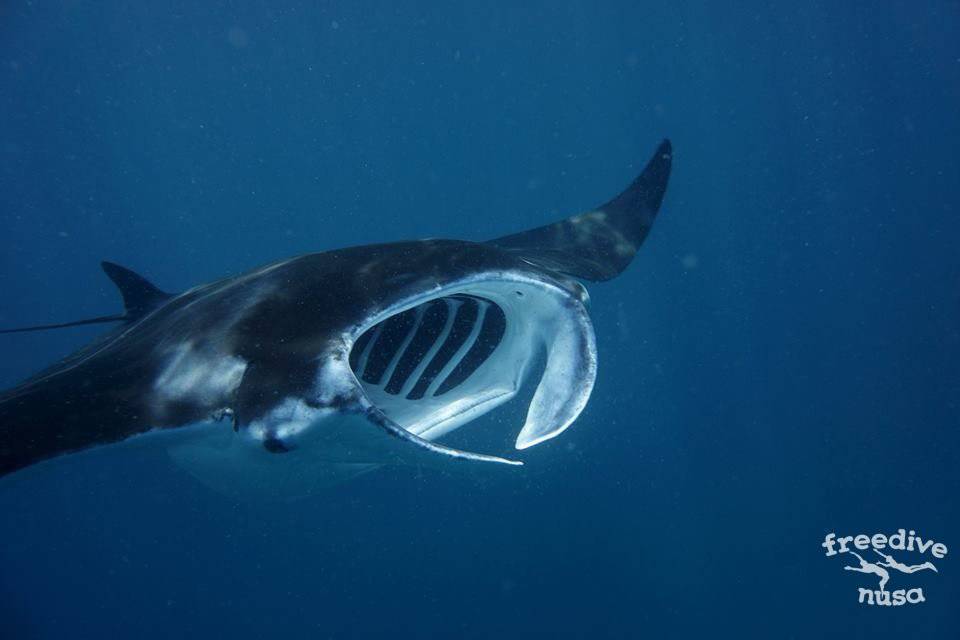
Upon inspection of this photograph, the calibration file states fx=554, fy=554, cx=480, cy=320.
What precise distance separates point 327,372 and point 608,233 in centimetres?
314

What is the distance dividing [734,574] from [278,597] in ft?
24.9

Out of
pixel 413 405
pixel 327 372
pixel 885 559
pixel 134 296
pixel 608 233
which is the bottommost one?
pixel 885 559

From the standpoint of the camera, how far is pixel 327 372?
1492 millimetres

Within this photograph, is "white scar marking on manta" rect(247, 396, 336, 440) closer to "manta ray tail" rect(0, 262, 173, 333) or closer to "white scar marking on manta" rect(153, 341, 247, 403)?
"white scar marking on manta" rect(153, 341, 247, 403)

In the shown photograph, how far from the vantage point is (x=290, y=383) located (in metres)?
1.51

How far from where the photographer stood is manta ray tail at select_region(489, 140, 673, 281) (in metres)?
3.67

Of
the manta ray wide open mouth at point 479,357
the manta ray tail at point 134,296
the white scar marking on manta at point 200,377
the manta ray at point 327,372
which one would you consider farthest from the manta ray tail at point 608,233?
the manta ray tail at point 134,296

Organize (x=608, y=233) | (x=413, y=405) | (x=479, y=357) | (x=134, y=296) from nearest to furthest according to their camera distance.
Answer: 1. (x=413, y=405)
2. (x=479, y=357)
3. (x=134, y=296)
4. (x=608, y=233)

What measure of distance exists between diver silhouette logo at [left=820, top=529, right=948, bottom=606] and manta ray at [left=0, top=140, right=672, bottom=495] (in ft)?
30.2

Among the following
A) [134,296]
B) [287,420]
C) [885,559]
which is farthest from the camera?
[885,559]

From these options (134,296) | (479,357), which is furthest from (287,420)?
(134,296)

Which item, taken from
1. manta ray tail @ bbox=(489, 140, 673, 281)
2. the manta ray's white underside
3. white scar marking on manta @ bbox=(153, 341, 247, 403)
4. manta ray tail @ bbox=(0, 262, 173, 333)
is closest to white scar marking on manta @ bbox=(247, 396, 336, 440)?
the manta ray's white underside

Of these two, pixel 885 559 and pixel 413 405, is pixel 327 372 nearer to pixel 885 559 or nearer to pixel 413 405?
pixel 413 405

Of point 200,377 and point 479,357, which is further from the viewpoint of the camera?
point 479,357
